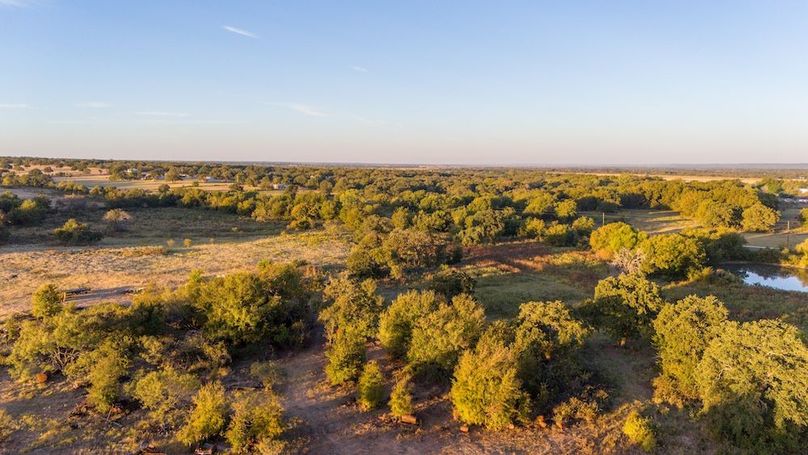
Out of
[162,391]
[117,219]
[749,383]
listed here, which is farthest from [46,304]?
[117,219]

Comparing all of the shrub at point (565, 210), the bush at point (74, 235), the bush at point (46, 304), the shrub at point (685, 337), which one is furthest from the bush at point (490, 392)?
the shrub at point (565, 210)

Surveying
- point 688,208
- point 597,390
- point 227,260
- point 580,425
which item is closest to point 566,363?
point 597,390

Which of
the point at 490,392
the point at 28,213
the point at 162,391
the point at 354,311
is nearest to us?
the point at 490,392

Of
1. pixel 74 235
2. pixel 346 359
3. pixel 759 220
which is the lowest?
pixel 346 359

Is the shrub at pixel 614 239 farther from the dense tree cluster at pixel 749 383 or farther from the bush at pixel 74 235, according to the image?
the bush at pixel 74 235

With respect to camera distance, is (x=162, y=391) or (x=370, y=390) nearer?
(x=162, y=391)

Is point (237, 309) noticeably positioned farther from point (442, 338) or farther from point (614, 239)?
point (614, 239)

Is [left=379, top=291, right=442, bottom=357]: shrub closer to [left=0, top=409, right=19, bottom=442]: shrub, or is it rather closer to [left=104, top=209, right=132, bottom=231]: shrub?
[left=0, top=409, right=19, bottom=442]: shrub
